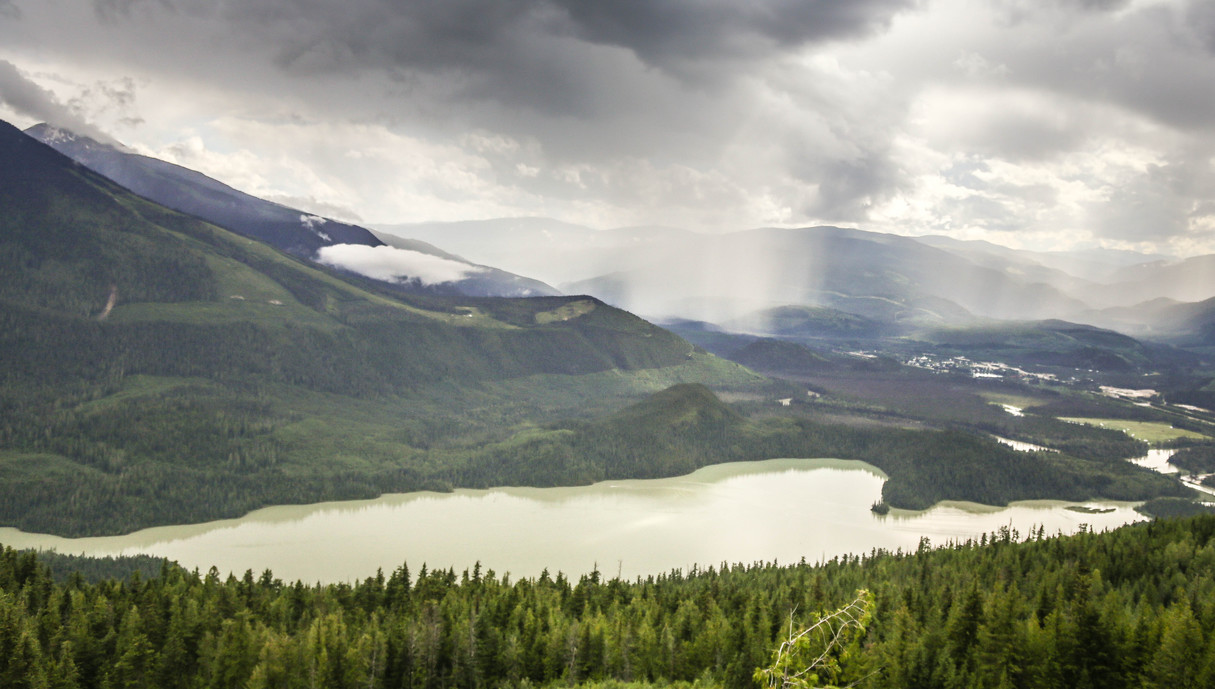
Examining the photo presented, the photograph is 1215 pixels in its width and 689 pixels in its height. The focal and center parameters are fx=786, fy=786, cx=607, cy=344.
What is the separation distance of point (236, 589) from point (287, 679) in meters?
26.4

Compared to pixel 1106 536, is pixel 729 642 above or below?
below

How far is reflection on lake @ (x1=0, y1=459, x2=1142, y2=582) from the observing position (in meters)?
120

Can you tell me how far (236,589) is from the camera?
258 ft

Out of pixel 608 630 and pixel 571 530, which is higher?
pixel 571 530

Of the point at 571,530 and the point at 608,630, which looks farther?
the point at 571,530

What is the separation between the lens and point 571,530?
14125 centimetres

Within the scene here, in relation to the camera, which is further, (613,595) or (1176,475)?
(1176,475)

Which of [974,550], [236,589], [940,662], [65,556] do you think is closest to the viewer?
[940,662]

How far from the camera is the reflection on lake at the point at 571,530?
394 feet

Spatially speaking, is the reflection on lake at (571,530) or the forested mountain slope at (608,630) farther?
the reflection on lake at (571,530)

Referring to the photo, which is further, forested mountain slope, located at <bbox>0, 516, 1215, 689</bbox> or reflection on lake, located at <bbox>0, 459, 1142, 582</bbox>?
reflection on lake, located at <bbox>0, 459, 1142, 582</bbox>

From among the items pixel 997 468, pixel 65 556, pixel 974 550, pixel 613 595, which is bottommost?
pixel 65 556

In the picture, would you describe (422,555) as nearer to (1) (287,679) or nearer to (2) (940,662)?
(1) (287,679)

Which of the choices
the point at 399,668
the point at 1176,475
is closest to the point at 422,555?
the point at 399,668
